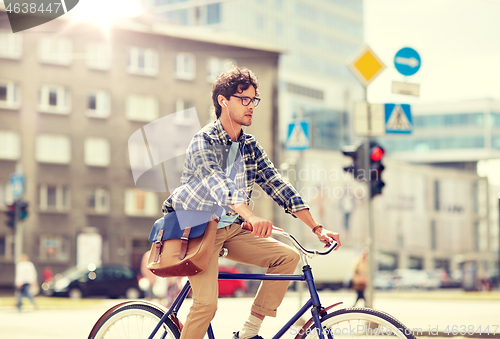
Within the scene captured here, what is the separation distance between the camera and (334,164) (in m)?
34.2

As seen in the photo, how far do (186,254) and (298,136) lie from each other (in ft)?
27.6

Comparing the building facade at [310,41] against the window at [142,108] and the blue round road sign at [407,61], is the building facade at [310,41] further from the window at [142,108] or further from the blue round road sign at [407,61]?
the blue round road sign at [407,61]

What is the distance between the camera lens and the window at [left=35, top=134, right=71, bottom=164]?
37.2m

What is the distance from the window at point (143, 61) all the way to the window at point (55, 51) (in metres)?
3.74

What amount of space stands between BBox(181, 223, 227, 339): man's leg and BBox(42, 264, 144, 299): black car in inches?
935

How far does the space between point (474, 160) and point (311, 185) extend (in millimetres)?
46906

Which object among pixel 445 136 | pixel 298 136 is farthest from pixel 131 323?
pixel 445 136

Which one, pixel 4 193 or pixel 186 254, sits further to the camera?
pixel 4 193

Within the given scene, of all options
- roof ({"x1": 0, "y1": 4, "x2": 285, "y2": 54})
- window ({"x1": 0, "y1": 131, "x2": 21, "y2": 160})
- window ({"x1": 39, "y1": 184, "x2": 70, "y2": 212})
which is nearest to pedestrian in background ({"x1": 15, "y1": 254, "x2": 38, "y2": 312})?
window ({"x1": 39, "y1": 184, "x2": 70, "y2": 212})

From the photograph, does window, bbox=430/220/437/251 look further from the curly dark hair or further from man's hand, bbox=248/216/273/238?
man's hand, bbox=248/216/273/238

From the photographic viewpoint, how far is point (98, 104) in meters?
39.5

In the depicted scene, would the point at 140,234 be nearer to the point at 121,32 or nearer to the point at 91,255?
the point at 91,255

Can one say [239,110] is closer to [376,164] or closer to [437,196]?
[376,164]

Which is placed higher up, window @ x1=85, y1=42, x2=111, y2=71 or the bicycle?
window @ x1=85, y1=42, x2=111, y2=71
